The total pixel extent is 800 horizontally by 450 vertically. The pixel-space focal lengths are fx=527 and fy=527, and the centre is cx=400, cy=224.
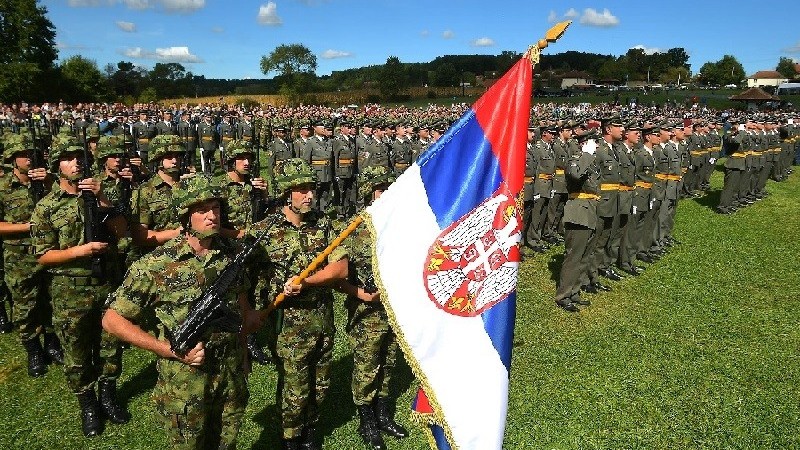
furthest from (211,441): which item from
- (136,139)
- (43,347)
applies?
(136,139)

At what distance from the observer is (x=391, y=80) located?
214ft

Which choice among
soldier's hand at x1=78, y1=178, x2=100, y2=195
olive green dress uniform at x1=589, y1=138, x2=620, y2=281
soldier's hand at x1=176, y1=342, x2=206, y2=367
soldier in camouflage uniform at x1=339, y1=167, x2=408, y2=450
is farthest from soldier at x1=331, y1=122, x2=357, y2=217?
soldier's hand at x1=176, y1=342, x2=206, y2=367

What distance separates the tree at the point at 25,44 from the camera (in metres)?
49.2

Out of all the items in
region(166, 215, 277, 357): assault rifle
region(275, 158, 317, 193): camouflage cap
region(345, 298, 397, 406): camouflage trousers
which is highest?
region(275, 158, 317, 193): camouflage cap

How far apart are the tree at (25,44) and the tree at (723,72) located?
99526mm

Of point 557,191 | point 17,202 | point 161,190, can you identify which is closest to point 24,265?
point 17,202

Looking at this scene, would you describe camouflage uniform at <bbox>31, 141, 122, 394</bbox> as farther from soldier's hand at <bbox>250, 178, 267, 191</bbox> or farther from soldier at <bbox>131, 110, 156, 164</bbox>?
soldier at <bbox>131, 110, 156, 164</bbox>

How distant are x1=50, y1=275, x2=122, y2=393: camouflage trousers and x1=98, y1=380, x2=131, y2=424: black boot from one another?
0.71ft

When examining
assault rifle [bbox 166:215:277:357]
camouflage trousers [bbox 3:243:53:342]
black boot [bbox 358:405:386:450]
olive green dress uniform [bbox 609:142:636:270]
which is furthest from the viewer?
olive green dress uniform [bbox 609:142:636:270]

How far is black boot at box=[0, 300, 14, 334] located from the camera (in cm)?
718

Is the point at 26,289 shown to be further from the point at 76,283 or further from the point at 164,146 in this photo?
the point at 164,146

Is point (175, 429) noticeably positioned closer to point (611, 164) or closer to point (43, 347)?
point (43, 347)

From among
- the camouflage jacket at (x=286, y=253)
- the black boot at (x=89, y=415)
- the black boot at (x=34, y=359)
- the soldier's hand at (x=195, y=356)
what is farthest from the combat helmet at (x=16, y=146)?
the soldier's hand at (x=195, y=356)

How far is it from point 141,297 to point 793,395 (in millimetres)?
6588
